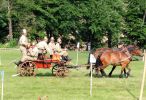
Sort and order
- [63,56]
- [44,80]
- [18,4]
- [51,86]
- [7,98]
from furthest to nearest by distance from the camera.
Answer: [18,4], [63,56], [44,80], [51,86], [7,98]

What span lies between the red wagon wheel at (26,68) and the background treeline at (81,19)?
163 ft

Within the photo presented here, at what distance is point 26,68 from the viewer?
2570 cm

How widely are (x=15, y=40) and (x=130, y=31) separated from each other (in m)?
15.7

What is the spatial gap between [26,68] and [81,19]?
177 ft

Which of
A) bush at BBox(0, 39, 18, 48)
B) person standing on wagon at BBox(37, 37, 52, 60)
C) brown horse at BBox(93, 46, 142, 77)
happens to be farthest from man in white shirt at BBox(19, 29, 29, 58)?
bush at BBox(0, 39, 18, 48)

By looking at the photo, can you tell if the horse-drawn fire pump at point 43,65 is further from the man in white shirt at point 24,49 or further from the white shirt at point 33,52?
the white shirt at point 33,52

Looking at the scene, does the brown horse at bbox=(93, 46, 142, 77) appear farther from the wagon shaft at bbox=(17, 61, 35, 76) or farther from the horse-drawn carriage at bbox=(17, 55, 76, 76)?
the wagon shaft at bbox=(17, 61, 35, 76)

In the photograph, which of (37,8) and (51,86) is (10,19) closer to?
(37,8)

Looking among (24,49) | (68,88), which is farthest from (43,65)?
(68,88)

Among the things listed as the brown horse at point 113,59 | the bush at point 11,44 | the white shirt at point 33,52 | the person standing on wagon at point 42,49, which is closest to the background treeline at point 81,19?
the bush at point 11,44

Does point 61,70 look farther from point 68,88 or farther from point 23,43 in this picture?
point 68,88

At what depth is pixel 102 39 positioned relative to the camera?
79375mm

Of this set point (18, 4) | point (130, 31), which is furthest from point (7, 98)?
point (18, 4)

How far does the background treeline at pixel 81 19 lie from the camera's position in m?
76.3
